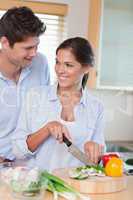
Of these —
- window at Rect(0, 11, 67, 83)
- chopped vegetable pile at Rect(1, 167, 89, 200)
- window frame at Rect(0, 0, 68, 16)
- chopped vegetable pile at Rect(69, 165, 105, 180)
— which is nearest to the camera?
chopped vegetable pile at Rect(1, 167, 89, 200)

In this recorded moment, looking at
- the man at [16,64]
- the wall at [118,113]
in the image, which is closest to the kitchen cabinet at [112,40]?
the wall at [118,113]

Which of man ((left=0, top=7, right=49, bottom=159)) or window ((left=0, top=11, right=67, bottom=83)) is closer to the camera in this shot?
man ((left=0, top=7, right=49, bottom=159))

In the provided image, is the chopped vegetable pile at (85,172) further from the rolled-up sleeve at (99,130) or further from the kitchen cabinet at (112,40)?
the kitchen cabinet at (112,40)

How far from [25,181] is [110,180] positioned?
298 millimetres

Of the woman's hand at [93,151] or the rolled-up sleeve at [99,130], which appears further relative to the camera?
the rolled-up sleeve at [99,130]

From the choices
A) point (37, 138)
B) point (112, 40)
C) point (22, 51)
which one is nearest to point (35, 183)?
point (37, 138)

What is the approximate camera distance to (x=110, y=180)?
4.26ft

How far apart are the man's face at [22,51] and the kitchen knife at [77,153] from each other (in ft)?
1.43

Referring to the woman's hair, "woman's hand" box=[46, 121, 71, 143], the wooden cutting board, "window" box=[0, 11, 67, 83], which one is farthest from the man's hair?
"window" box=[0, 11, 67, 83]

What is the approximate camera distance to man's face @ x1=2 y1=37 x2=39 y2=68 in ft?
5.39

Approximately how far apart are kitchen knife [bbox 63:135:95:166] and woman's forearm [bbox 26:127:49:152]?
0.09 metres

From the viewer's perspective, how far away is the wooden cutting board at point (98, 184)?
4.16 feet

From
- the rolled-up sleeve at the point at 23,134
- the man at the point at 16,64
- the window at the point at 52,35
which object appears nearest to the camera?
the rolled-up sleeve at the point at 23,134

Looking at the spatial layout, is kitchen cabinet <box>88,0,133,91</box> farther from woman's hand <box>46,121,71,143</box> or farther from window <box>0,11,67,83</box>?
woman's hand <box>46,121,71,143</box>
